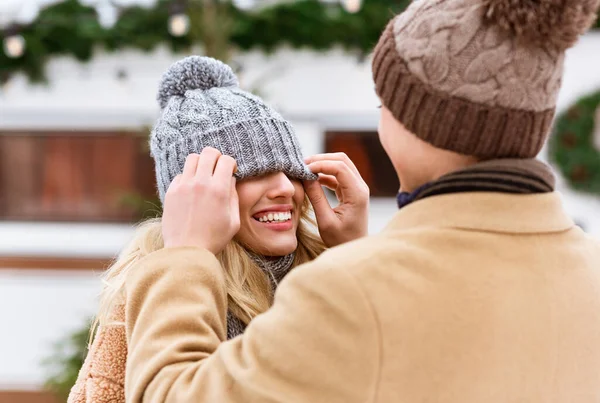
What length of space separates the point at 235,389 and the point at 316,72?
15.5 feet

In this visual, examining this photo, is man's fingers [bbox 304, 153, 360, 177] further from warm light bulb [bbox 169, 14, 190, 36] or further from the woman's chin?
warm light bulb [bbox 169, 14, 190, 36]

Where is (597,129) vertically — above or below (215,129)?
below

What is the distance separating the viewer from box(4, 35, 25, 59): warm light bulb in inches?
203

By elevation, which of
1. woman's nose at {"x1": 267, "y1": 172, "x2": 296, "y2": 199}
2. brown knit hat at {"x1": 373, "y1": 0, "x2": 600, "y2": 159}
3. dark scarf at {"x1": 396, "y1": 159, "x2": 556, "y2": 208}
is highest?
brown knit hat at {"x1": 373, "y1": 0, "x2": 600, "y2": 159}

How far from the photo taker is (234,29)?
17.0ft

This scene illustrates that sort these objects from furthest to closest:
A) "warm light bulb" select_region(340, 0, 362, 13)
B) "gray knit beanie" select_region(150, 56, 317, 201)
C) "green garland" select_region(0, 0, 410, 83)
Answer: "green garland" select_region(0, 0, 410, 83)
"warm light bulb" select_region(340, 0, 362, 13)
"gray knit beanie" select_region(150, 56, 317, 201)

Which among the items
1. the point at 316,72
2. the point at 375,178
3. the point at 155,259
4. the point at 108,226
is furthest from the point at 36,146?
the point at 155,259

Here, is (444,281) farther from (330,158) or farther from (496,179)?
(330,158)

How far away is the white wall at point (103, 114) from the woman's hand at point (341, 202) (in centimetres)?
364

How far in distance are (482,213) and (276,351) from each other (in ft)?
1.19

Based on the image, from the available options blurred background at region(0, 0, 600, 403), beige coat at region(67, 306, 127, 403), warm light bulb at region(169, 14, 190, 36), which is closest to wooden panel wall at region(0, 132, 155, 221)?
blurred background at region(0, 0, 600, 403)

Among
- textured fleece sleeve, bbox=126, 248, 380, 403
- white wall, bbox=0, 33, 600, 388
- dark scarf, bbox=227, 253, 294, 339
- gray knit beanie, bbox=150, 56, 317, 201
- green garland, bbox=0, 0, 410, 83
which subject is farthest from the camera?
white wall, bbox=0, 33, 600, 388

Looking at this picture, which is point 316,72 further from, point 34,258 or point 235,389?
point 235,389

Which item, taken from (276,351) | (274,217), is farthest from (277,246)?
(276,351)
